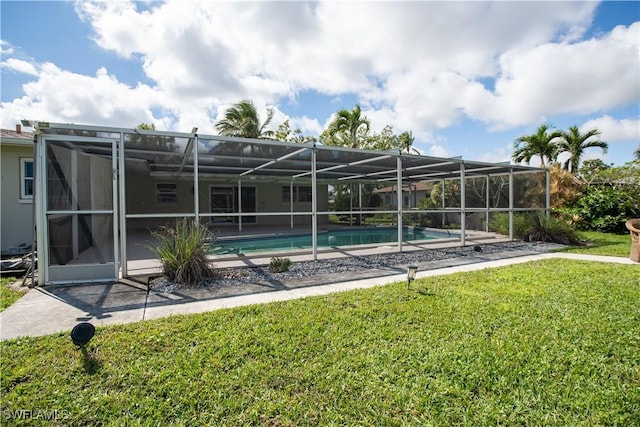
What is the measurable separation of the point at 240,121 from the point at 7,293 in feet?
54.9

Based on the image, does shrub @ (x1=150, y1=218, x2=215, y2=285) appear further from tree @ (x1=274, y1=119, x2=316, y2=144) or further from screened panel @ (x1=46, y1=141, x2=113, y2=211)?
tree @ (x1=274, y1=119, x2=316, y2=144)

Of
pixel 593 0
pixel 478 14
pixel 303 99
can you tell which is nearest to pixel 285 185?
pixel 303 99

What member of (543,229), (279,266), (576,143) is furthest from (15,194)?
(576,143)

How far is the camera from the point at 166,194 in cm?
1549

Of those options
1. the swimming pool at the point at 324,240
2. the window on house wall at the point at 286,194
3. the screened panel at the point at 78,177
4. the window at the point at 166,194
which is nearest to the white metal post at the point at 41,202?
the screened panel at the point at 78,177

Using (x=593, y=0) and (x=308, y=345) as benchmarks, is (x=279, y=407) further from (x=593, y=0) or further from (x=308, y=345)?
(x=593, y=0)

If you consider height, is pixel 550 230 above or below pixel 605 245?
above

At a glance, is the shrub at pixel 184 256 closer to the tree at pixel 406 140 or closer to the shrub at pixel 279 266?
the shrub at pixel 279 266

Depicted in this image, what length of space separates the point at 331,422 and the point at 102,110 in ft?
85.5

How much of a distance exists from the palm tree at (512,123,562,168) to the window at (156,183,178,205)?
2164 cm

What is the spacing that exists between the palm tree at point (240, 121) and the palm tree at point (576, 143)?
20.2 m

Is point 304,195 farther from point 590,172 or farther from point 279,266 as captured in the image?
point 590,172

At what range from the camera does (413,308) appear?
163 inches

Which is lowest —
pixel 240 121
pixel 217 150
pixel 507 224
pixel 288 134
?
pixel 507 224
